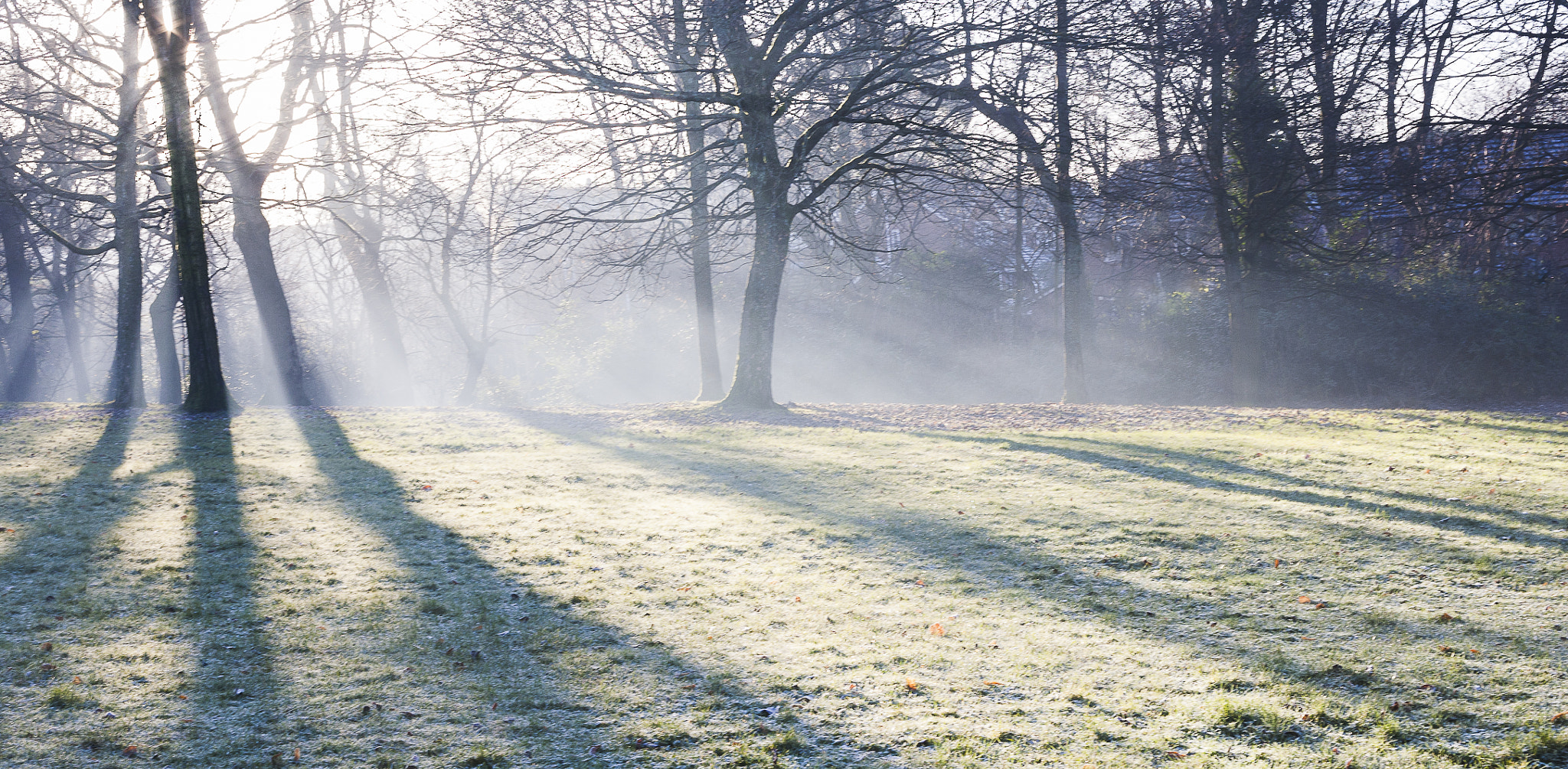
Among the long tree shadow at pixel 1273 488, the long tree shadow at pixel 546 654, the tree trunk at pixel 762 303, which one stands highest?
the tree trunk at pixel 762 303

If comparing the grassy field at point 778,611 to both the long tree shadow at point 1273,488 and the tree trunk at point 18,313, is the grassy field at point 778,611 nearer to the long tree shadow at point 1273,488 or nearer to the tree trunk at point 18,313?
the long tree shadow at point 1273,488

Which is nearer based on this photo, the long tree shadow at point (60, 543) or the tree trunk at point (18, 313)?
the long tree shadow at point (60, 543)

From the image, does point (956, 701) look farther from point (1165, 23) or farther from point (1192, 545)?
point (1165, 23)

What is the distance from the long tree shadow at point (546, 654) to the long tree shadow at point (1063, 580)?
1.93 metres

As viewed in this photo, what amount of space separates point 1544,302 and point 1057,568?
17352 mm

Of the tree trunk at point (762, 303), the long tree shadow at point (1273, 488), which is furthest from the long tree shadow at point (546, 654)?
the tree trunk at point (762, 303)

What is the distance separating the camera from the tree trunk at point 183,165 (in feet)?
35.3

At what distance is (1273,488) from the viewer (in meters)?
7.68

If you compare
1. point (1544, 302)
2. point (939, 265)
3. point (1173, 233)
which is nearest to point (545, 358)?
point (939, 265)

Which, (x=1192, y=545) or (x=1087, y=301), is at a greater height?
(x=1087, y=301)

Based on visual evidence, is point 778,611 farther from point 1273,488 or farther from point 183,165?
point 183,165

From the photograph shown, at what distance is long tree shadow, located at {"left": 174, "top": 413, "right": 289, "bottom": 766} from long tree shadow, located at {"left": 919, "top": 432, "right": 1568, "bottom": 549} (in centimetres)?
690

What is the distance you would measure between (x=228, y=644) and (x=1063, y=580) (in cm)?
426

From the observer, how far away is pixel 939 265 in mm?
26047
